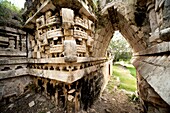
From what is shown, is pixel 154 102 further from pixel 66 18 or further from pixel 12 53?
pixel 12 53

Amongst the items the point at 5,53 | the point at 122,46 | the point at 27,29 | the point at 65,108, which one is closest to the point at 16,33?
the point at 27,29

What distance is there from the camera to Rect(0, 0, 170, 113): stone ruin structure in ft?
8.66

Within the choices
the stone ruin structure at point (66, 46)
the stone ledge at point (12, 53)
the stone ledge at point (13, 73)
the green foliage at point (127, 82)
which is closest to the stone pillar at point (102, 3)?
the stone ruin structure at point (66, 46)

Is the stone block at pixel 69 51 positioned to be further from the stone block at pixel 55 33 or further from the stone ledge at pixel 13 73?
the stone ledge at pixel 13 73

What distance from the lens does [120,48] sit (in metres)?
22.4

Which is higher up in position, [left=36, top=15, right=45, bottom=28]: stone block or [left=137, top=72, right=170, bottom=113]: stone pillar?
[left=36, top=15, right=45, bottom=28]: stone block

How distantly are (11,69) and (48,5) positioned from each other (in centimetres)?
278

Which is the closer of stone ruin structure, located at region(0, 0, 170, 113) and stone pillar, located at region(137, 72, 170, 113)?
stone pillar, located at region(137, 72, 170, 113)

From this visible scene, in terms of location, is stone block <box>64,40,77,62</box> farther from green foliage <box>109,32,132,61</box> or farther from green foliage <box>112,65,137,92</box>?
green foliage <box>109,32,132,61</box>

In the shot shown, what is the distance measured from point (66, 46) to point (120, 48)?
70.9ft

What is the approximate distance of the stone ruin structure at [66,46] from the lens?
2.64 meters

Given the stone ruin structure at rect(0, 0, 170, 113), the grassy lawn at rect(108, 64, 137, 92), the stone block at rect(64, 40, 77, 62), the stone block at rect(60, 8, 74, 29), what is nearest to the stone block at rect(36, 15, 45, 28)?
the stone ruin structure at rect(0, 0, 170, 113)

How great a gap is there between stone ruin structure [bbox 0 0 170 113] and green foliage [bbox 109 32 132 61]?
16346 millimetres

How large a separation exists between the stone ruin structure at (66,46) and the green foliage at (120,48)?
16346 millimetres
